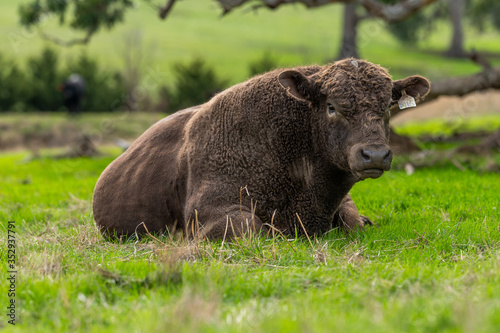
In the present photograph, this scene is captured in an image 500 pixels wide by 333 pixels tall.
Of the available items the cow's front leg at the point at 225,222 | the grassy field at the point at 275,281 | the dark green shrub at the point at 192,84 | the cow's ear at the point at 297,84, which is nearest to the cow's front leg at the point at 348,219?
the grassy field at the point at 275,281

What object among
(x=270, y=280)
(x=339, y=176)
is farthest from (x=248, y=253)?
(x=339, y=176)

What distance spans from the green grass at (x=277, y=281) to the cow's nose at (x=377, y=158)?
84 centimetres

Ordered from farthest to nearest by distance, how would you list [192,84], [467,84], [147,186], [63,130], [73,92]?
[192,84], [73,92], [63,130], [467,84], [147,186]

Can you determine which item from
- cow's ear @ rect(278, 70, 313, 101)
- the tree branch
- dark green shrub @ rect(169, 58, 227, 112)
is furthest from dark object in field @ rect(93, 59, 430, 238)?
dark green shrub @ rect(169, 58, 227, 112)

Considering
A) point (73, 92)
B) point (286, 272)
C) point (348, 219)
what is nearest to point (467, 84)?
point (348, 219)

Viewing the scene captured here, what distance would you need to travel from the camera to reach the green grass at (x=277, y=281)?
3869 mm

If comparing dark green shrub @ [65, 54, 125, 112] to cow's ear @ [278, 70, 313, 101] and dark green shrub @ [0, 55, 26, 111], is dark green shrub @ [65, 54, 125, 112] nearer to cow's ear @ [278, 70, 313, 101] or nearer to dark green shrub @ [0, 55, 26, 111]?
dark green shrub @ [0, 55, 26, 111]

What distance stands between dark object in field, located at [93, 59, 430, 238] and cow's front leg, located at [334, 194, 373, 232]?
0.02 m

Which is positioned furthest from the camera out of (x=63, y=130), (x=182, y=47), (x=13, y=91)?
(x=182, y=47)

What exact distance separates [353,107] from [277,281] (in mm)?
2393

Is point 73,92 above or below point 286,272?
below

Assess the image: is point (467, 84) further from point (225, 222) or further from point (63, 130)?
point (63, 130)

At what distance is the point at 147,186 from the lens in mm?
7852

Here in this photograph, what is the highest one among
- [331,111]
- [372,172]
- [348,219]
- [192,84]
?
[331,111]
